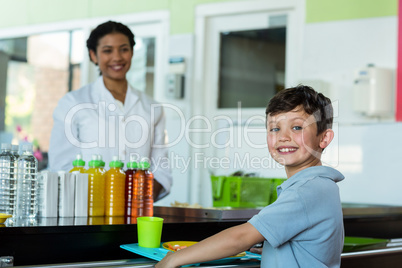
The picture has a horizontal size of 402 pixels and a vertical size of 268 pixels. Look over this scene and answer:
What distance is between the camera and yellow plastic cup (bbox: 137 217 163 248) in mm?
1521

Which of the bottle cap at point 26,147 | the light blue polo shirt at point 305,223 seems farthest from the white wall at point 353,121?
the light blue polo shirt at point 305,223

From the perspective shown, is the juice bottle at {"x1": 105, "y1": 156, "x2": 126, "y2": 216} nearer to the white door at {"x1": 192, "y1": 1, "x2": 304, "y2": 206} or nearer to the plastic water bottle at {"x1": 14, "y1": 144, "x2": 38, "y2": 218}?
the plastic water bottle at {"x1": 14, "y1": 144, "x2": 38, "y2": 218}

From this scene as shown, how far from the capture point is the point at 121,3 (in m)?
4.63

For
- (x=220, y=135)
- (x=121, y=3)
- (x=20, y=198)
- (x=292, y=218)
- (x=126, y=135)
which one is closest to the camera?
(x=292, y=218)

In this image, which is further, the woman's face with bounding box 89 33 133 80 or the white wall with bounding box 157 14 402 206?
the white wall with bounding box 157 14 402 206

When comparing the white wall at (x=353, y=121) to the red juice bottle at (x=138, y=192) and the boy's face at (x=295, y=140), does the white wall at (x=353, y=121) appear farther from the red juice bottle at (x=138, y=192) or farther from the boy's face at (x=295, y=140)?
the boy's face at (x=295, y=140)

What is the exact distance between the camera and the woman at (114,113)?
255 cm

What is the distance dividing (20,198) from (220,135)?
2559mm

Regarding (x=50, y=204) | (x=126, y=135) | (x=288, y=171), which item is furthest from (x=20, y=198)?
(x=126, y=135)

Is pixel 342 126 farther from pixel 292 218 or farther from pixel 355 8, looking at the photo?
pixel 292 218

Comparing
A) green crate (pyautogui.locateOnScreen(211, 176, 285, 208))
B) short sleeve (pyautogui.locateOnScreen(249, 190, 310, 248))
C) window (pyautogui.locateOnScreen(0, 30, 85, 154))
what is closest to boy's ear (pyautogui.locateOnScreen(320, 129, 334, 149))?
short sleeve (pyautogui.locateOnScreen(249, 190, 310, 248))

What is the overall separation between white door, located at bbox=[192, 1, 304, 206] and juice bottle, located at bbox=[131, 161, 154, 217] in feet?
6.40

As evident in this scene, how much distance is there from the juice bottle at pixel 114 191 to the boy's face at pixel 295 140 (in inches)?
23.9

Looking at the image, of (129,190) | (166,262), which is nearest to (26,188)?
(129,190)
